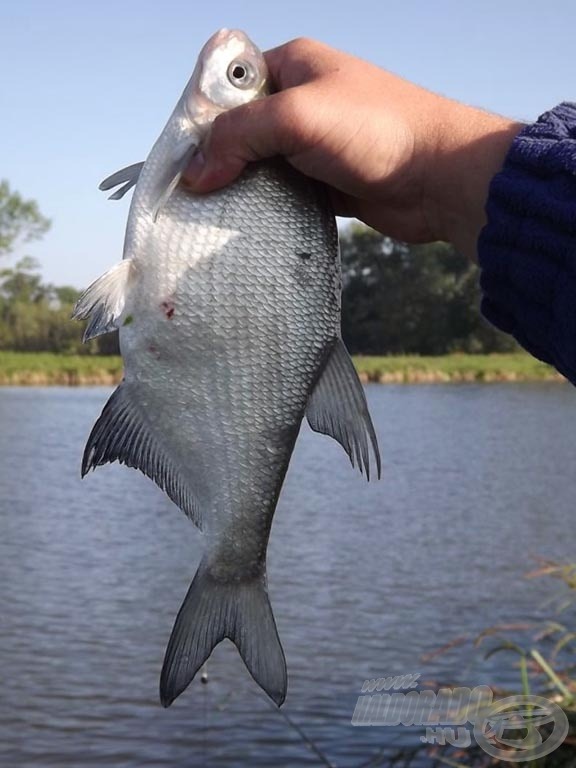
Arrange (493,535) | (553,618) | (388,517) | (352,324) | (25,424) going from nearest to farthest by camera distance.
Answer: (553,618) < (493,535) < (388,517) < (25,424) < (352,324)

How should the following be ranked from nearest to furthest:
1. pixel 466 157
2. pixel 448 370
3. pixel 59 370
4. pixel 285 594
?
1. pixel 466 157
2. pixel 285 594
3. pixel 59 370
4. pixel 448 370

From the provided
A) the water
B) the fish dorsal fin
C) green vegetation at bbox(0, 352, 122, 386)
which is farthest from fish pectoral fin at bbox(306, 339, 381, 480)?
green vegetation at bbox(0, 352, 122, 386)

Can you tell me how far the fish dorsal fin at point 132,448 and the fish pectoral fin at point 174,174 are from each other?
350 millimetres

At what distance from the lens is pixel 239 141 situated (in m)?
2.07

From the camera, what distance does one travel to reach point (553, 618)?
40.1 ft

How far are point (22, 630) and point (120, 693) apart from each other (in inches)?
91.1

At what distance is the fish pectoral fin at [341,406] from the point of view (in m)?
2.15

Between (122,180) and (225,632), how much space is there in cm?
91

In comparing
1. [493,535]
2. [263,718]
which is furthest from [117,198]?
[493,535]

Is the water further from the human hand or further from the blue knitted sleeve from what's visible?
the blue knitted sleeve

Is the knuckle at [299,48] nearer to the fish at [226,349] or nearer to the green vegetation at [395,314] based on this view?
the fish at [226,349]

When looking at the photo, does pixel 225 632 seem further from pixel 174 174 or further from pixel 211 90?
pixel 211 90

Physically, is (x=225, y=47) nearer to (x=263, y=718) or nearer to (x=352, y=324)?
(x=263, y=718)

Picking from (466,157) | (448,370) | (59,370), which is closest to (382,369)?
(448,370)
